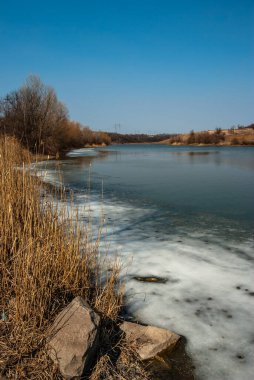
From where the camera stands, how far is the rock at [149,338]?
7.08ft

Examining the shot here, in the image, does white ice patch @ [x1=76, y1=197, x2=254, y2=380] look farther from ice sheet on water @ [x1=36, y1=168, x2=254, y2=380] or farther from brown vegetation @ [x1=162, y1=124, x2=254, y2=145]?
brown vegetation @ [x1=162, y1=124, x2=254, y2=145]

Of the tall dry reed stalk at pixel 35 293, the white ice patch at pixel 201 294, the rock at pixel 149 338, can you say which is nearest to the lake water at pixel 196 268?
the white ice patch at pixel 201 294

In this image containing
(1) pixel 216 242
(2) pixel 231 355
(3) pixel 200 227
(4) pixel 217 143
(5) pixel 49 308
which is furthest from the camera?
(4) pixel 217 143

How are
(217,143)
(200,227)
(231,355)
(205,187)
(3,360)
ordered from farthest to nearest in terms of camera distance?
1. (217,143)
2. (205,187)
3. (200,227)
4. (231,355)
5. (3,360)

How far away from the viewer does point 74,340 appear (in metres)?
1.91

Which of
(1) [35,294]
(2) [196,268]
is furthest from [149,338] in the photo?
(2) [196,268]

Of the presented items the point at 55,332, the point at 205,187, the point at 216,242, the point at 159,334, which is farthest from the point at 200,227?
the point at 205,187

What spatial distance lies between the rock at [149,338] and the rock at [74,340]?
14.3 inches

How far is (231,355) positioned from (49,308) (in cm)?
135

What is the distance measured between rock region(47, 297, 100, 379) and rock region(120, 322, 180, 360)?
0.36 metres

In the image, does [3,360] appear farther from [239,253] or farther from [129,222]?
[129,222]

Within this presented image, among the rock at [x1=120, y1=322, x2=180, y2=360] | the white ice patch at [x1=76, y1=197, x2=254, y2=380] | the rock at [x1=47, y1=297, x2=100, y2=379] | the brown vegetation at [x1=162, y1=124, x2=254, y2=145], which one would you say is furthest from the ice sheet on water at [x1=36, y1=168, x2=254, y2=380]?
the brown vegetation at [x1=162, y1=124, x2=254, y2=145]

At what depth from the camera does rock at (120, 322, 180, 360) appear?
7.08 ft

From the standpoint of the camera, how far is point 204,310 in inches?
105
